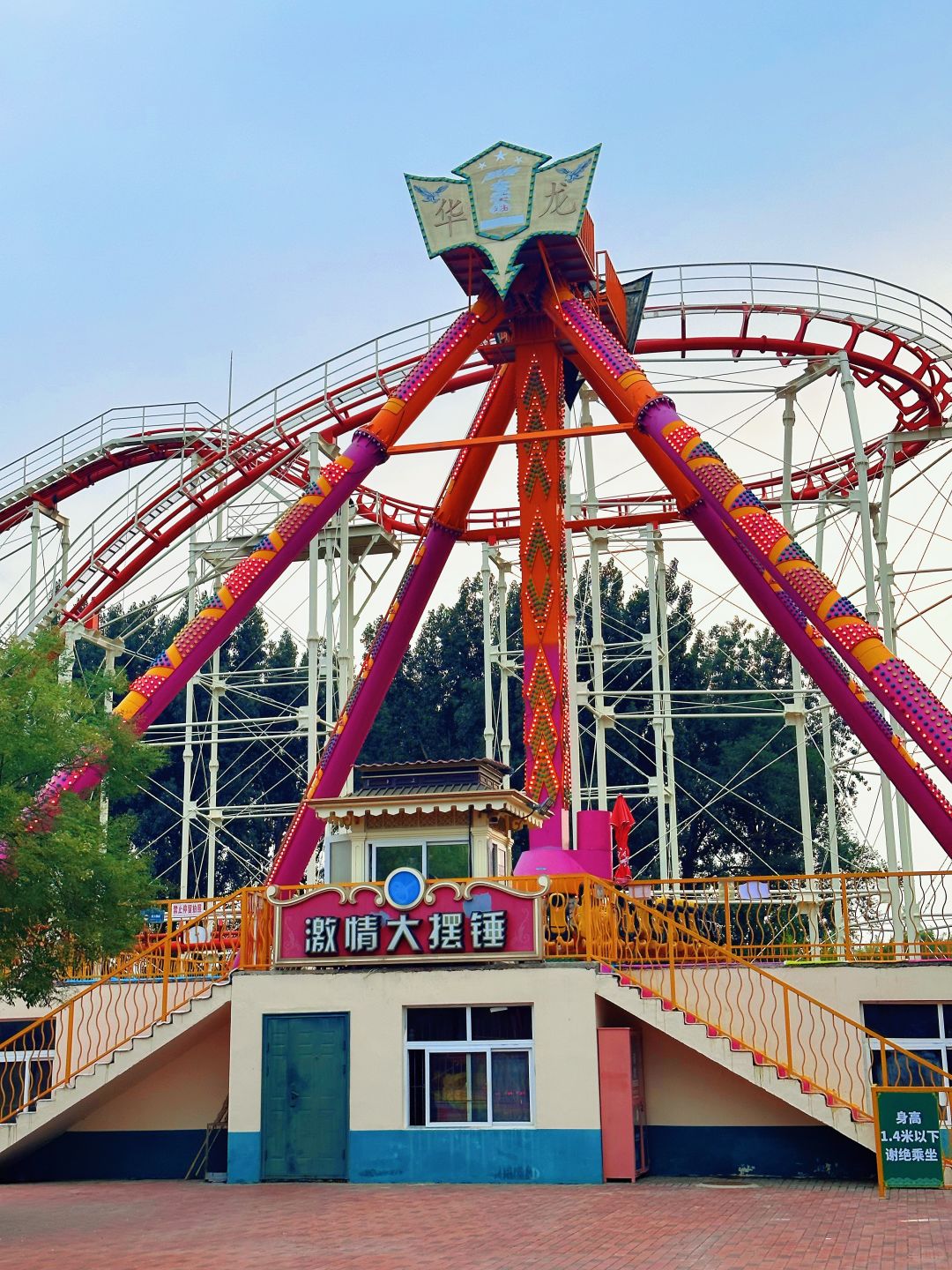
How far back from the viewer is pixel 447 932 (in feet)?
51.3

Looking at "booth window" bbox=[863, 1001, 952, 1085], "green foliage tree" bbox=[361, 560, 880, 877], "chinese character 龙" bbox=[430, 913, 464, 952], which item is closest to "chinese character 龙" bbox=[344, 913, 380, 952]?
"chinese character 龙" bbox=[430, 913, 464, 952]

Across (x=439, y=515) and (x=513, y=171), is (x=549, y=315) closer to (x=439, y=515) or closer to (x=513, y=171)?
(x=513, y=171)

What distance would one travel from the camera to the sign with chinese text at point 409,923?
15.5 metres

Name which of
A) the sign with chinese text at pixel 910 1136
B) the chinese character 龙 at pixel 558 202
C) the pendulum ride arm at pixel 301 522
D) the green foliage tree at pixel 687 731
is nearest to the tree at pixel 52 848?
the pendulum ride arm at pixel 301 522

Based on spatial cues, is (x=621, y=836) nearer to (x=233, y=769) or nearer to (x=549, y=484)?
(x=549, y=484)

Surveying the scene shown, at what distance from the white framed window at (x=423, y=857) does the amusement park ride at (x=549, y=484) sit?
1.87 meters

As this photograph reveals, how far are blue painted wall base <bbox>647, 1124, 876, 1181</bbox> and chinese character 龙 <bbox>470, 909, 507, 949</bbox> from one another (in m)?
2.65

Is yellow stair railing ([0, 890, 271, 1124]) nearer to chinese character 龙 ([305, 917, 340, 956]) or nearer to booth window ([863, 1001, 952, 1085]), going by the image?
chinese character 龙 ([305, 917, 340, 956])

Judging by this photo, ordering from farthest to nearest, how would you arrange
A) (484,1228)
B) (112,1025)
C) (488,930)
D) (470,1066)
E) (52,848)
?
1. (112,1025)
2. (488,930)
3. (470,1066)
4. (52,848)
5. (484,1228)

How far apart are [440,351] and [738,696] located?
28.3 m

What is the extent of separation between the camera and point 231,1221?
12641mm

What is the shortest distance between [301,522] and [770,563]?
6.84 metres

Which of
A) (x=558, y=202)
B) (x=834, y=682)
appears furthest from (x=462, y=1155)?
(x=558, y=202)

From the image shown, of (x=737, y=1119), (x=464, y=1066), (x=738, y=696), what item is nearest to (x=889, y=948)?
(x=737, y=1119)
